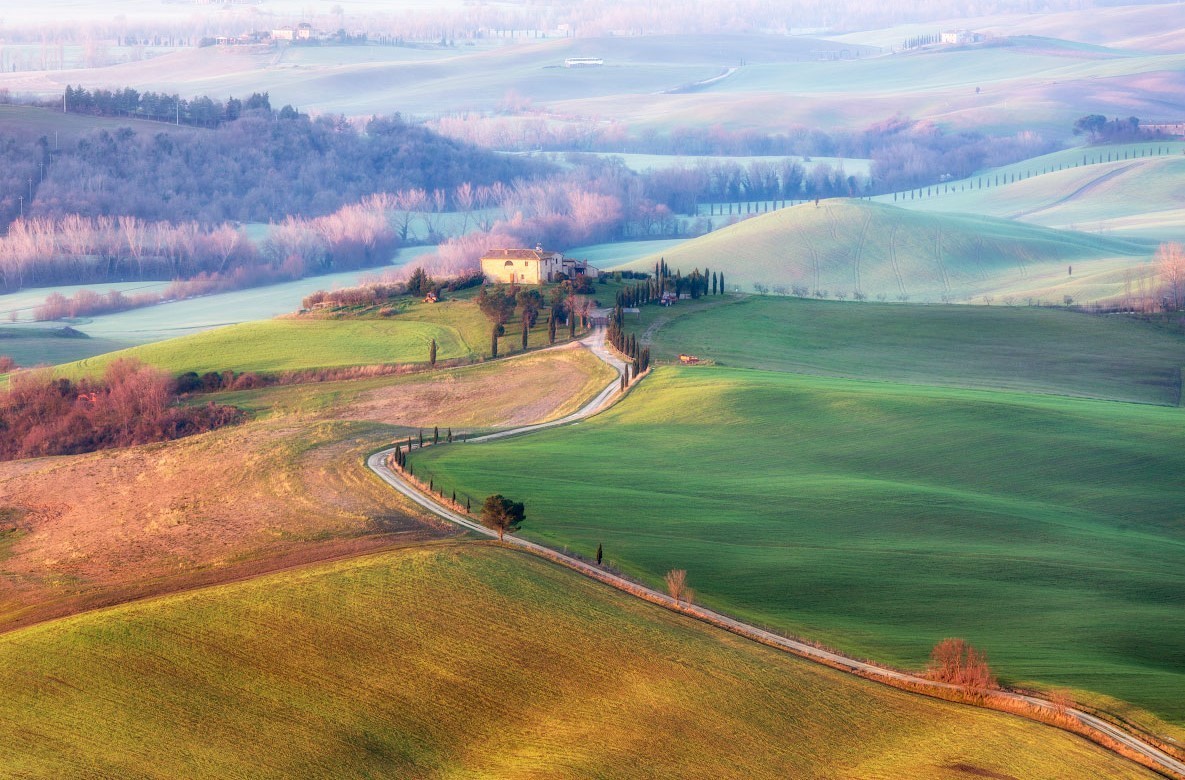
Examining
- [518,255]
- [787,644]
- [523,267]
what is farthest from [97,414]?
[787,644]

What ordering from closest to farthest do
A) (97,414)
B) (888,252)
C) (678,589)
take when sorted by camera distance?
1. (678,589)
2. (97,414)
3. (888,252)

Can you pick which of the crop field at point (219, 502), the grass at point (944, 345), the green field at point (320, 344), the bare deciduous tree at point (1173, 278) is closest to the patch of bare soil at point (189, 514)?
the crop field at point (219, 502)

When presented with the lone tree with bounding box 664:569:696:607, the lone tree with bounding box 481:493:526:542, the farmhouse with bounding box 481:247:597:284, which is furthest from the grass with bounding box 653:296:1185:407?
the lone tree with bounding box 664:569:696:607

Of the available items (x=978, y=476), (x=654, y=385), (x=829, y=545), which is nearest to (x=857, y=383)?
(x=654, y=385)

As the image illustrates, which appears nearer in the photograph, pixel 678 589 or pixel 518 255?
pixel 678 589

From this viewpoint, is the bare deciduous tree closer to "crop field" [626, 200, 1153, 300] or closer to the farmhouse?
"crop field" [626, 200, 1153, 300]

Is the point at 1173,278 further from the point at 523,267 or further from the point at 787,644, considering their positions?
the point at 787,644

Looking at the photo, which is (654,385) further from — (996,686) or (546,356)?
(996,686)
